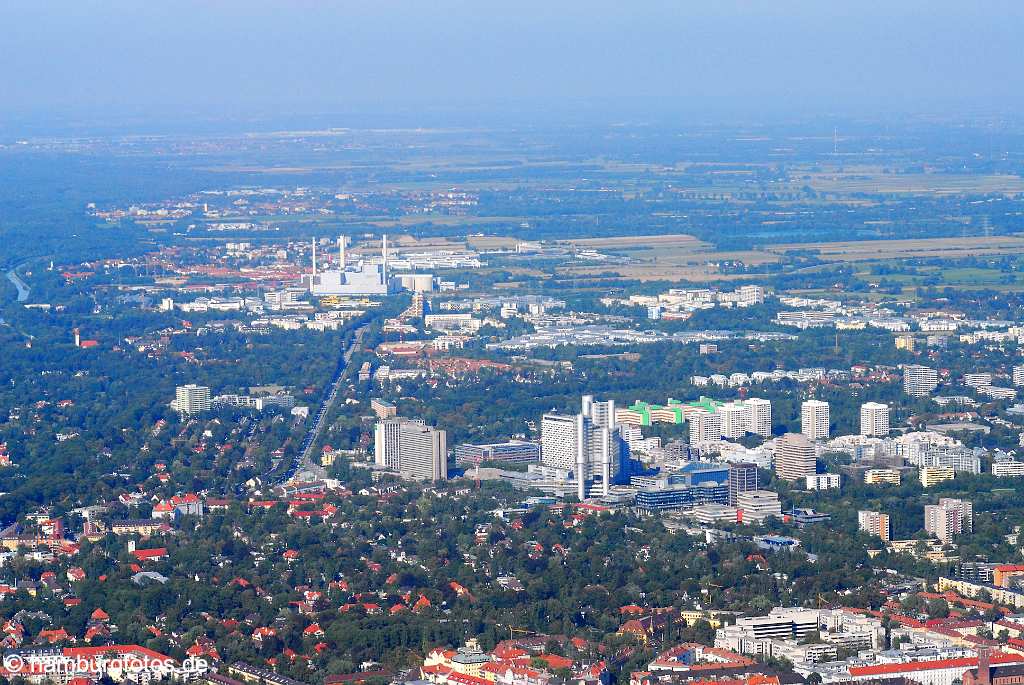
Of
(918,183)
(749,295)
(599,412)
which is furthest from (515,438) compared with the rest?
(918,183)

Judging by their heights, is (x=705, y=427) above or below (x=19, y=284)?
above

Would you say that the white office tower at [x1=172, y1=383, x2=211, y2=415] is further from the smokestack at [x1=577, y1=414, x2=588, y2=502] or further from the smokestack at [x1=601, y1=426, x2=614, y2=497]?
the smokestack at [x1=601, y1=426, x2=614, y2=497]

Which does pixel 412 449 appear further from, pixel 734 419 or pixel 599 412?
pixel 734 419

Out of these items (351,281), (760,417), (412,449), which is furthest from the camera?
(351,281)

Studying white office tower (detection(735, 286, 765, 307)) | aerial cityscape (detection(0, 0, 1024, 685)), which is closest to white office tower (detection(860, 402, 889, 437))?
aerial cityscape (detection(0, 0, 1024, 685))

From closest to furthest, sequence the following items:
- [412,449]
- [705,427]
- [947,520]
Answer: [947,520] < [412,449] < [705,427]

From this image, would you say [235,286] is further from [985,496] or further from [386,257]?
[985,496]

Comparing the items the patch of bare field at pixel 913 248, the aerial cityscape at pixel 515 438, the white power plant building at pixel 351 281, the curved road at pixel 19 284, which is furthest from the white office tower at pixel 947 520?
the patch of bare field at pixel 913 248

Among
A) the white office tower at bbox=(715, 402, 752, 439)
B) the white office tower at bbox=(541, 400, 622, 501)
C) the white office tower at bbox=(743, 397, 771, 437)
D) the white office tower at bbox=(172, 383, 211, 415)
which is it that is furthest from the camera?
the white office tower at bbox=(172, 383, 211, 415)

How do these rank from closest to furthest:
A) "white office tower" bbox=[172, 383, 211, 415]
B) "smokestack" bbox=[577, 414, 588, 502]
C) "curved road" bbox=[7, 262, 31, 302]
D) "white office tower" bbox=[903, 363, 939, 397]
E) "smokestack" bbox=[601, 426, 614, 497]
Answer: "smokestack" bbox=[577, 414, 588, 502] < "smokestack" bbox=[601, 426, 614, 497] < "white office tower" bbox=[172, 383, 211, 415] < "white office tower" bbox=[903, 363, 939, 397] < "curved road" bbox=[7, 262, 31, 302]
